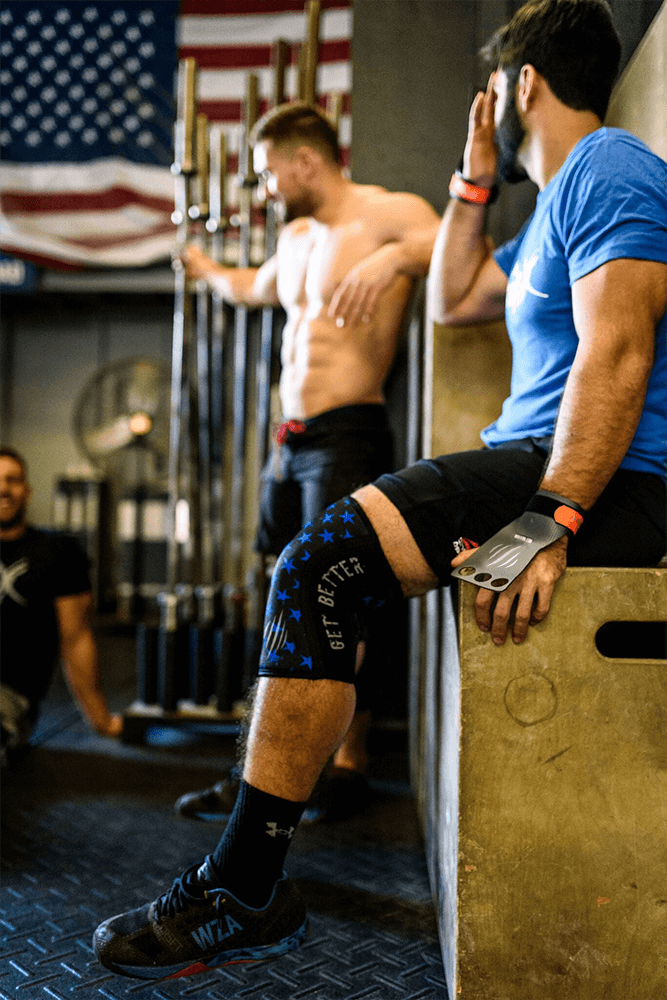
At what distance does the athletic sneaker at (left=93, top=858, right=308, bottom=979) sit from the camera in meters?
0.93

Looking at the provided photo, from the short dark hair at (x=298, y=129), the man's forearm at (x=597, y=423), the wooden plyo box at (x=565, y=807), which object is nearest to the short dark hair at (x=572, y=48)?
the man's forearm at (x=597, y=423)

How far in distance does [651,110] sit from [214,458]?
65.0 inches

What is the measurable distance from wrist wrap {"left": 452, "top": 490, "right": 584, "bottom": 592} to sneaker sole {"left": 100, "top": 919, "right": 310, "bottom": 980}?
1.72 ft

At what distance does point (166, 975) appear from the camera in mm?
939

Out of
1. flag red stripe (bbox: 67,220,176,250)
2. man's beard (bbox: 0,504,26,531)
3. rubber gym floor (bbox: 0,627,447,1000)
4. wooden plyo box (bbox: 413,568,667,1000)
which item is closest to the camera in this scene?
wooden plyo box (bbox: 413,568,667,1000)

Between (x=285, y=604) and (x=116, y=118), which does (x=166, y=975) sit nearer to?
(x=285, y=604)

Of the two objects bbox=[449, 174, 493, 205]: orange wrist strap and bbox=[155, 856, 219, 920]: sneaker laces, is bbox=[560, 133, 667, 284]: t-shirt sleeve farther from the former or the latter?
bbox=[155, 856, 219, 920]: sneaker laces

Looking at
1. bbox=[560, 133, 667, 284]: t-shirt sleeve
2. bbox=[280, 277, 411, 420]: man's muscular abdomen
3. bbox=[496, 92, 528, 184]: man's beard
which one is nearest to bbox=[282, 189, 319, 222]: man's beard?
bbox=[280, 277, 411, 420]: man's muscular abdomen

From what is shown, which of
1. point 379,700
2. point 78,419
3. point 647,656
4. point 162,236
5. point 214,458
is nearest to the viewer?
point 647,656

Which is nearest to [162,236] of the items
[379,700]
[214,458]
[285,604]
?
[214,458]

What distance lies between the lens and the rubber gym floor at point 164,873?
967mm

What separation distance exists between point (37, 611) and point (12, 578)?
111mm

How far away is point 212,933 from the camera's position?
0.92m

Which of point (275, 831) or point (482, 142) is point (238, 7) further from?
point (275, 831)
